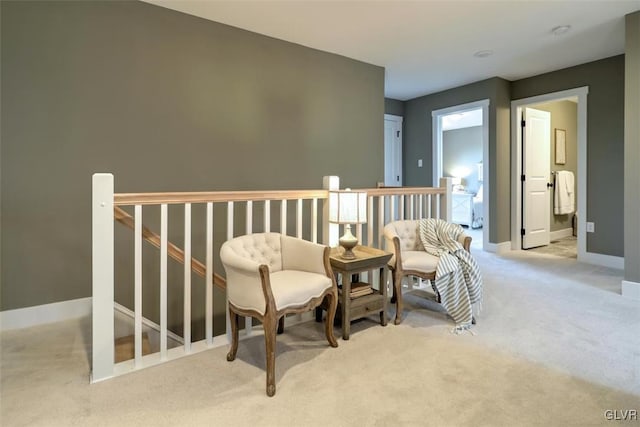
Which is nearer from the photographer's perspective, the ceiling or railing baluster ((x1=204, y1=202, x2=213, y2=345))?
railing baluster ((x1=204, y1=202, x2=213, y2=345))

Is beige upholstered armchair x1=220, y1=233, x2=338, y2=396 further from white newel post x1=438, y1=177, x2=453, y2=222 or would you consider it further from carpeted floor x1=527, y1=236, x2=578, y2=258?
carpeted floor x1=527, y1=236, x2=578, y2=258

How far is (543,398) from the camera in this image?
1.71m

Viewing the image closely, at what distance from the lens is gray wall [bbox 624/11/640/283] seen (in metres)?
3.21

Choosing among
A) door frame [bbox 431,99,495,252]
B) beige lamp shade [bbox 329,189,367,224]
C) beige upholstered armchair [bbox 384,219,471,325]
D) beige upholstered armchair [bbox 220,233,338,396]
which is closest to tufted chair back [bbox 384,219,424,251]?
beige upholstered armchair [bbox 384,219,471,325]

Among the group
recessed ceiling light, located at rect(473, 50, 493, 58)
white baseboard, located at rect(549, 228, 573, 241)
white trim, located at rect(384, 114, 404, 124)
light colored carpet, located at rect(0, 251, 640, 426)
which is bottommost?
light colored carpet, located at rect(0, 251, 640, 426)

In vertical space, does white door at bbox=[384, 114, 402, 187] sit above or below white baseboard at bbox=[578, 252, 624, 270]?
above

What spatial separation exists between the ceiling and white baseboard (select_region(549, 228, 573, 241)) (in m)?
2.89

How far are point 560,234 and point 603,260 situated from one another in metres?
2.07

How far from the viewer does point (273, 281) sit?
2066 mm

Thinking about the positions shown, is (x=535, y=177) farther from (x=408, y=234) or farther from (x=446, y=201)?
(x=408, y=234)

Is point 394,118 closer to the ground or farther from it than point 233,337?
farther from it

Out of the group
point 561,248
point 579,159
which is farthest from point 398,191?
point 561,248

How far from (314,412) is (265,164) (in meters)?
2.66

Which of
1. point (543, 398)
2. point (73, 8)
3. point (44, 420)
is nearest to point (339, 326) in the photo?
point (543, 398)
